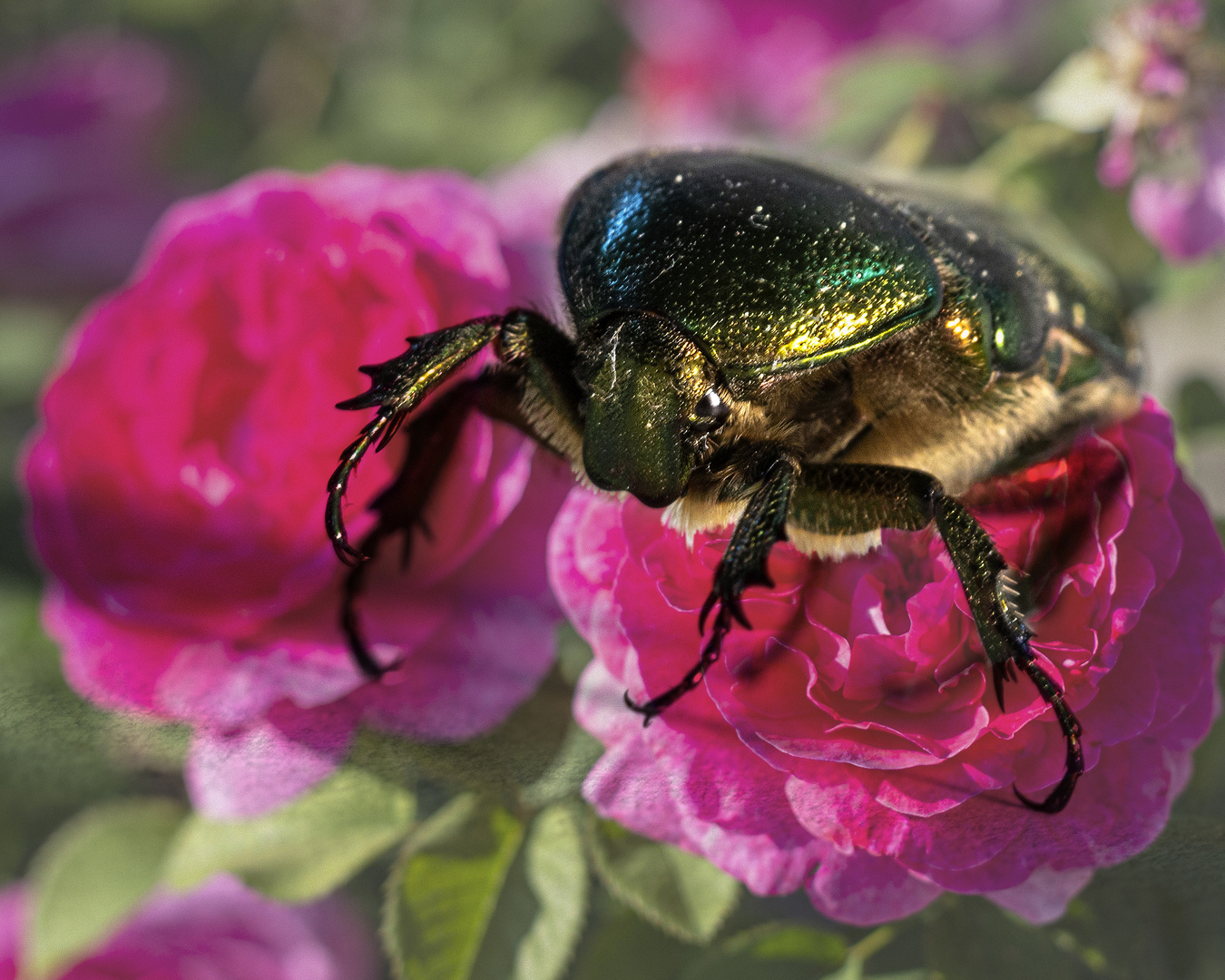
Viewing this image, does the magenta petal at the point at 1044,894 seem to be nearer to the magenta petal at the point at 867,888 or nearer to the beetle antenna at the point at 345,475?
the magenta petal at the point at 867,888

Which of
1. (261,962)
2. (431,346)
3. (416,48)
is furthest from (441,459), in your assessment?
(416,48)

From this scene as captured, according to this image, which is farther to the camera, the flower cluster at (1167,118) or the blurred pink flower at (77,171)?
the blurred pink flower at (77,171)

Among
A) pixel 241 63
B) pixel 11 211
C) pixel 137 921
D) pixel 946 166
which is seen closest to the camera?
pixel 137 921

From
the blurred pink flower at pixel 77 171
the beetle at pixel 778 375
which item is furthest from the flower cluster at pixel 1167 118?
the blurred pink flower at pixel 77 171

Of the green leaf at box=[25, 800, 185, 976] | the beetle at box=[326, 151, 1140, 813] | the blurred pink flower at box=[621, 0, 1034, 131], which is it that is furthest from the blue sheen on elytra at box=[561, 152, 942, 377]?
the blurred pink flower at box=[621, 0, 1034, 131]

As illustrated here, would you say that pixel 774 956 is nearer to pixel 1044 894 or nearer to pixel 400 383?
pixel 1044 894

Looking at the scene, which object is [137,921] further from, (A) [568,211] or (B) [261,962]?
(A) [568,211]

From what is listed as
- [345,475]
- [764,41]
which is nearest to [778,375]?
[345,475]
